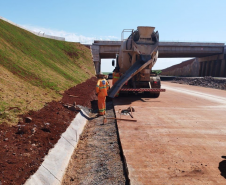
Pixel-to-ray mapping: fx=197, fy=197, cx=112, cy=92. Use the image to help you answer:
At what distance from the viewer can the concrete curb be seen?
3402 mm

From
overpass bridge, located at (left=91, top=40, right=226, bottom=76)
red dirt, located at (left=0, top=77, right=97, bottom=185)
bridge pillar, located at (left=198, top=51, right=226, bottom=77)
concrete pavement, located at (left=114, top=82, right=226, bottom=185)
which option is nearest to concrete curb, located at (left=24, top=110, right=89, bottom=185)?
red dirt, located at (left=0, top=77, right=97, bottom=185)

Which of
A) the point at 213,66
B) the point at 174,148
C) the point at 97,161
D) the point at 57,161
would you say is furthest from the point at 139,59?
the point at 213,66

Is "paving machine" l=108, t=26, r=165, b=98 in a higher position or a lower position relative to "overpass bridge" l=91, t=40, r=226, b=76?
lower

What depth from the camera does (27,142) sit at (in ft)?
14.1

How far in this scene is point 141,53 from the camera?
11.1 m

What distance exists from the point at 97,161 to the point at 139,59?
8020mm

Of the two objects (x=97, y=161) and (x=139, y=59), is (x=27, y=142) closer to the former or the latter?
(x=97, y=161)

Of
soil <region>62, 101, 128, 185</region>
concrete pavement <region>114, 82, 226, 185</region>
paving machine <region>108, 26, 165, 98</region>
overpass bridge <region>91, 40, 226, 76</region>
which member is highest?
overpass bridge <region>91, 40, 226, 76</region>

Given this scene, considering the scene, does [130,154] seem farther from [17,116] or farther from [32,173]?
[17,116]

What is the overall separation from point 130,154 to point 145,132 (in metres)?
1.66

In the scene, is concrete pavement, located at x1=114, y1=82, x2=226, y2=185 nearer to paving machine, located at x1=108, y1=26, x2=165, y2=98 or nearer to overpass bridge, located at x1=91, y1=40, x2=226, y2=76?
paving machine, located at x1=108, y1=26, x2=165, y2=98

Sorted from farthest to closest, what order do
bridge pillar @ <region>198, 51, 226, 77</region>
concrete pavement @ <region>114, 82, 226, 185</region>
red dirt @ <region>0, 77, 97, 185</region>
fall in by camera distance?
1. bridge pillar @ <region>198, 51, 226, 77</region>
2. concrete pavement @ <region>114, 82, 226, 185</region>
3. red dirt @ <region>0, 77, 97, 185</region>

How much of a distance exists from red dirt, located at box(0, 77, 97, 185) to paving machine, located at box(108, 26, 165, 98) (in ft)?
18.0

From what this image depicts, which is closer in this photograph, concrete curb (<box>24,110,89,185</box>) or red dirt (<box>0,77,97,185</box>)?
red dirt (<box>0,77,97,185</box>)
